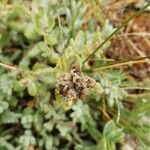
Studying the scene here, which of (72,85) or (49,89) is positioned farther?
(49,89)

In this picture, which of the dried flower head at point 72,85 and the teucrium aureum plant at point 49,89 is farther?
the teucrium aureum plant at point 49,89

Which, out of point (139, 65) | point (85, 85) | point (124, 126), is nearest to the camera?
point (85, 85)

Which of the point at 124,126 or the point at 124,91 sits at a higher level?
the point at 124,91

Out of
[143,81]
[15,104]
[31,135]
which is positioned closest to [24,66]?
[15,104]

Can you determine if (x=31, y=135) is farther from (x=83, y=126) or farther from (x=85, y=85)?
(x=85, y=85)

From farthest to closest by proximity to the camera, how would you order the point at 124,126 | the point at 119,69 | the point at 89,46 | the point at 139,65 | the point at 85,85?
1. the point at 139,65
2. the point at 119,69
3. the point at 124,126
4. the point at 89,46
5. the point at 85,85

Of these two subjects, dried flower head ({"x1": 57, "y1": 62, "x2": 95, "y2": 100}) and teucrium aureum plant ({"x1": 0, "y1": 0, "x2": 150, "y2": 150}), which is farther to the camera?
teucrium aureum plant ({"x1": 0, "y1": 0, "x2": 150, "y2": 150})

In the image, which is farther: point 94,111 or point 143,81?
point 143,81

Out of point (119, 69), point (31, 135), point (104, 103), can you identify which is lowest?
point (31, 135)
